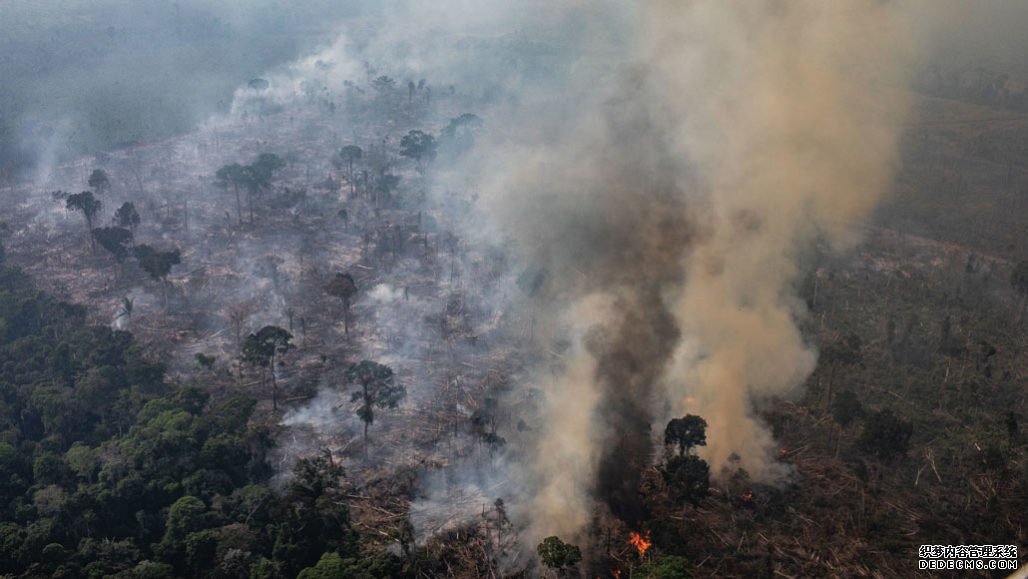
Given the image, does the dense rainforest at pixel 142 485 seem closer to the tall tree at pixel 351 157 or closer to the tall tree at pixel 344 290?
the tall tree at pixel 344 290

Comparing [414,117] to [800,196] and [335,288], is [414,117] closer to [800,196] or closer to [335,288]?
[335,288]

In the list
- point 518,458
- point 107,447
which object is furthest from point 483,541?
point 107,447

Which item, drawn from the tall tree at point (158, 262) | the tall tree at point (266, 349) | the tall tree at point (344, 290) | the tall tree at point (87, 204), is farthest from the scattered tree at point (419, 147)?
the tall tree at point (266, 349)

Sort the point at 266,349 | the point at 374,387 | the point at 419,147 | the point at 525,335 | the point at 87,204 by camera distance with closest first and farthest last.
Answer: the point at 374,387
the point at 266,349
the point at 525,335
the point at 87,204
the point at 419,147

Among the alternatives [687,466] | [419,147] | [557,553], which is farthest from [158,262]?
[687,466]

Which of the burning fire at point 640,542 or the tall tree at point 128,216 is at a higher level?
the tall tree at point 128,216

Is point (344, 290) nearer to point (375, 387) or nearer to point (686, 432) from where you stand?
point (375, 387)
